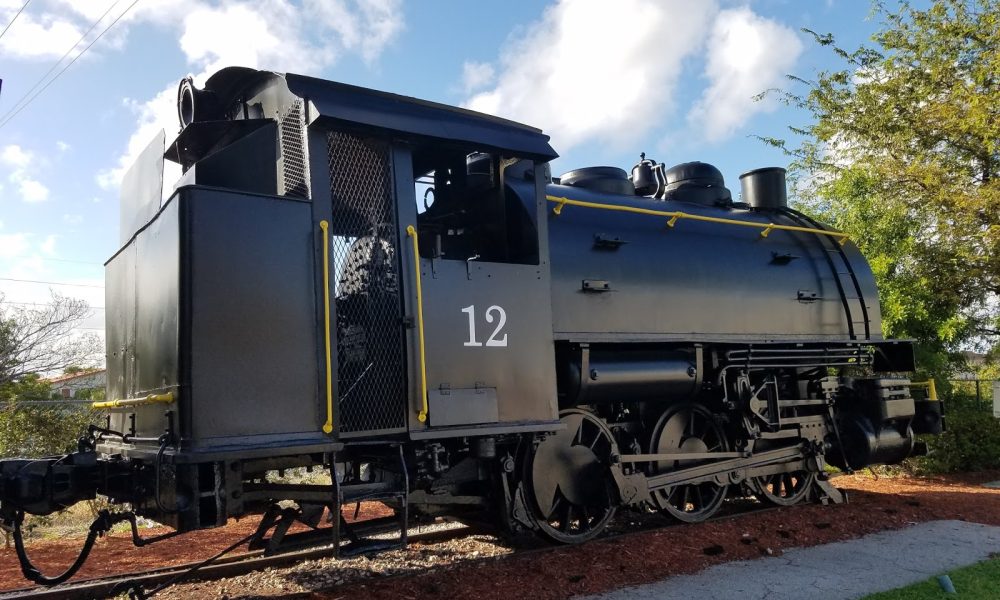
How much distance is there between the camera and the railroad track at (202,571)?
5207 mm

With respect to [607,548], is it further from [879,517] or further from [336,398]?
[879,517]

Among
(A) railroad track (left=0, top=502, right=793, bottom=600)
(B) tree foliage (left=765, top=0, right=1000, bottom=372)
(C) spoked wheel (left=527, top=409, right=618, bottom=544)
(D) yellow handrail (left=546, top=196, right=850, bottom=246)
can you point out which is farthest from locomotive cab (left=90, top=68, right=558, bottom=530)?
(B) tree foliage (left=765, top=0, right=1000, bottom=372)

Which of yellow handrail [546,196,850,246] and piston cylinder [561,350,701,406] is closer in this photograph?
piston cylinder [561,350,701,406]

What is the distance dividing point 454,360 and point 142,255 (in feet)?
7.68

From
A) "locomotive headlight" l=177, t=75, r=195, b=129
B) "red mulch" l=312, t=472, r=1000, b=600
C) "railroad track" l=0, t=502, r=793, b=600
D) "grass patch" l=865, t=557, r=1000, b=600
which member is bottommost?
"grass patch" l=865, t=557, r=1000, b=600

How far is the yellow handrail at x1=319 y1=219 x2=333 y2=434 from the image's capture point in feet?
15.3

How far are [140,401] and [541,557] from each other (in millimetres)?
3321

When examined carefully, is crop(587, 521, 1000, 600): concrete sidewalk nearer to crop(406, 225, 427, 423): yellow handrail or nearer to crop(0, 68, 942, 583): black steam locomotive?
crop(0, 68, 942, 583): black steam locomotive

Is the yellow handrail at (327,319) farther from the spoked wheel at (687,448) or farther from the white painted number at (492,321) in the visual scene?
the spoked wheel at (687,448)

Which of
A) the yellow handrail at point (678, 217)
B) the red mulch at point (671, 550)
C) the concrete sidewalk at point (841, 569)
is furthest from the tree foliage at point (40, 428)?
the concrete sidewalk at point (841, 569)

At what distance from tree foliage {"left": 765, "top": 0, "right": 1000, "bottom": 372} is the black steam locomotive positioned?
618 centimetres

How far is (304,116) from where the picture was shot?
489 centimetres

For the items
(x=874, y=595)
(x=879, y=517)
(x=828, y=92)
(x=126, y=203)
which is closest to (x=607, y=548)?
(x=874, y=595)

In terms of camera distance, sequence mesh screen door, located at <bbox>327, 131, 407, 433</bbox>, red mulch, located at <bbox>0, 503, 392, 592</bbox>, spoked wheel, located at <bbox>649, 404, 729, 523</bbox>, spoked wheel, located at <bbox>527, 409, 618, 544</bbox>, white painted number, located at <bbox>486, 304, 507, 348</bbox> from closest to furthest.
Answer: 1. mesh screen door, located at <bbox>327, 131, 407, 433</bbox>
2. white painted number, located at <bbox>486, 304, 507, 348</bbox>
3. spoked wheel, located at <bbox>527, 409, 618, 544</bbox>
4. red mulch, located at <bbox>0, 503, 392, 592</bbox>
5. spoked wheel, located at <bbox>649, 404, 729, 523</bbox>
